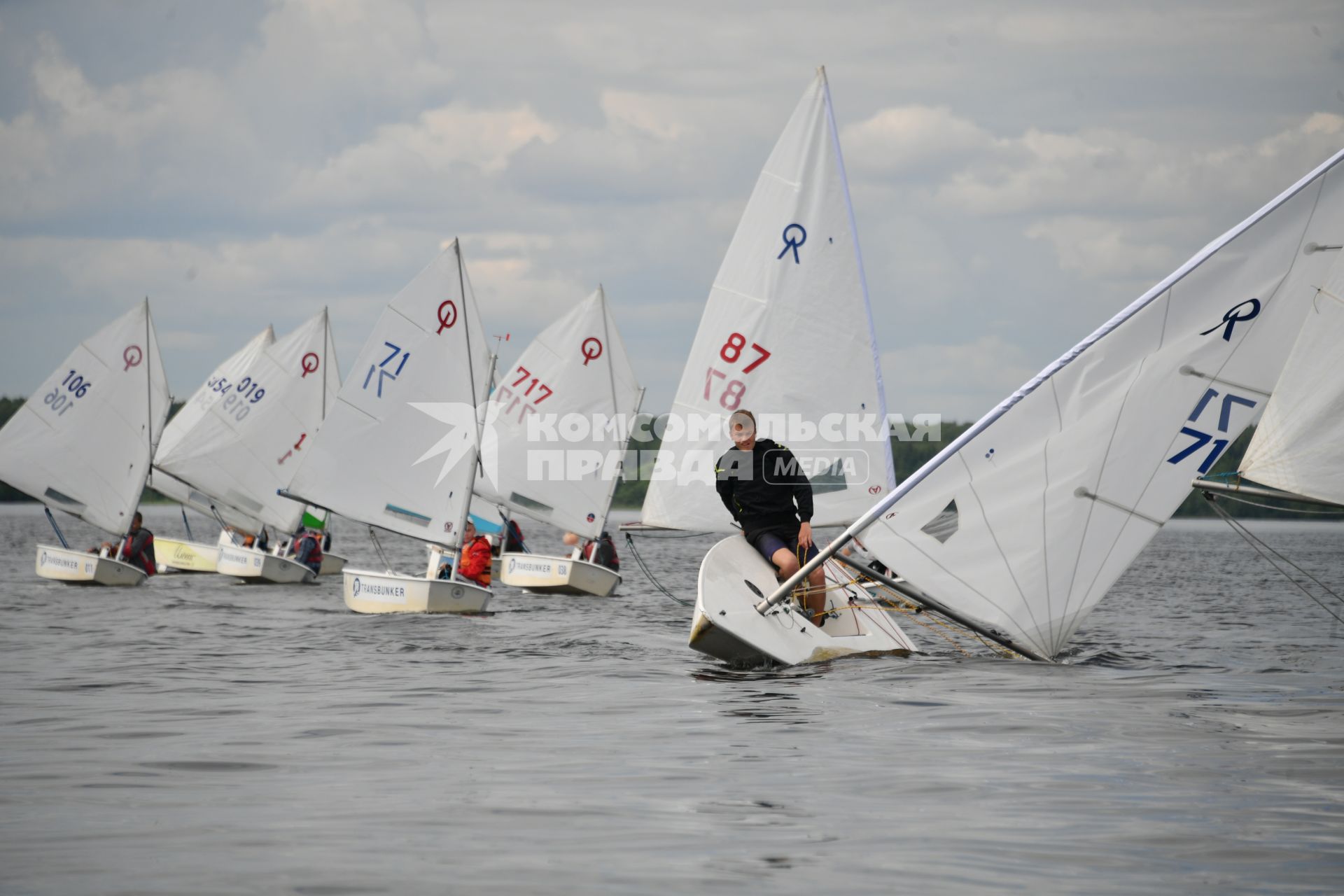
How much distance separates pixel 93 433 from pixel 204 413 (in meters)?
4.76

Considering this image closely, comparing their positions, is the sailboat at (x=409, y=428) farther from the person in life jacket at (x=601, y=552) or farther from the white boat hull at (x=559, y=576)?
the person in life jacket at (x=601, y=552)

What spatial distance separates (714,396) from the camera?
1408 cm

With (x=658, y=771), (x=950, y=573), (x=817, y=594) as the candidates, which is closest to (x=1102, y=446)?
(x=950, y=573)

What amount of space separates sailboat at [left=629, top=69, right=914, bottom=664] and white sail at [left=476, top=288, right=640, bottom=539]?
13.2 metres

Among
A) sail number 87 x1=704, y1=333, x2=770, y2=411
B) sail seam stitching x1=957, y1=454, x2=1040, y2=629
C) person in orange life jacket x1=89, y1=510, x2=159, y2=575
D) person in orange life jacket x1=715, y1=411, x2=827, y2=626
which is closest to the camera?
sail seam stitching x1=957, y1=454, x2=1040, y2=629

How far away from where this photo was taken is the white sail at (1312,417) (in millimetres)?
8797

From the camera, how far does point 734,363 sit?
1392cm

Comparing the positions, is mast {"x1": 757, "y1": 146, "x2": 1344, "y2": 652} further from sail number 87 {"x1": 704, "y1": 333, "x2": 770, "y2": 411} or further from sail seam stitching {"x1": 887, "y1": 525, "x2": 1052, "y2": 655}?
sail number 87 {"x1": 704, "y1": 333, "x2": 770, "y2": 411}

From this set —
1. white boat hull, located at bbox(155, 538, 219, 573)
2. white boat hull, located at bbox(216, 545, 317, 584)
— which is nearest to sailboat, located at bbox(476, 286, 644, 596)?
white boat hull, located at bbox(216, 545, 317, 584)

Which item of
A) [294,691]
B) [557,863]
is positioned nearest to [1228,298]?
[557,863]

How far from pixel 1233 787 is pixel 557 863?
350 cm

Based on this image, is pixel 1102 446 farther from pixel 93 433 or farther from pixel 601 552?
pixel 93 433

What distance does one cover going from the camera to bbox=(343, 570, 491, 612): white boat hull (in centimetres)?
1778

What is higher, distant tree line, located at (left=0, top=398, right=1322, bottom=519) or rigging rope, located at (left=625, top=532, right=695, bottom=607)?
distant tree line, located at (left=0, top=398, right=1322, bottom=519)
